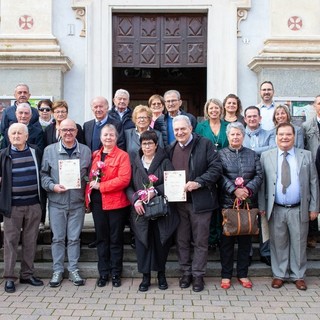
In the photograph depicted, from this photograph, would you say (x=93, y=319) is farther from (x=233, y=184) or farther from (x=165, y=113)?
(x=165, y=113)

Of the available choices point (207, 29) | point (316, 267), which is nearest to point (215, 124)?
point (316, 267)

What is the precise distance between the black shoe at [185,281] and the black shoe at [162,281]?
188 millimetres

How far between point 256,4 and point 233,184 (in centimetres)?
517

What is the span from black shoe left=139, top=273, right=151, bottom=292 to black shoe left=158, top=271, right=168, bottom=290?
0.13 m

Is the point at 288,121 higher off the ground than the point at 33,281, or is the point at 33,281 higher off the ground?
the point at 288,121

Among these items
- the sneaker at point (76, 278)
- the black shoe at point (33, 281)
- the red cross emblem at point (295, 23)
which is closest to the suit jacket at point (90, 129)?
the sneaker at point (76, 278)

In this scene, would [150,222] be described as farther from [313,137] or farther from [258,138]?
[313,137]

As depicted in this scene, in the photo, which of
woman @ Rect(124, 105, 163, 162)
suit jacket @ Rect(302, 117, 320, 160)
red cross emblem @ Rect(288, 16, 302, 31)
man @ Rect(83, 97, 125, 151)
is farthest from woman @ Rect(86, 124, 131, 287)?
red cross emblem @ Rect(288, 16, 302, 31)

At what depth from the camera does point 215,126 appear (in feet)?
20.9

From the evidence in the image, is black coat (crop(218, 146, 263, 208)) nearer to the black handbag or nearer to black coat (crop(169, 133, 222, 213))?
black coat (crop(169, 133, 222, 213))

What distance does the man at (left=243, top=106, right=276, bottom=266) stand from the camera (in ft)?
20.6

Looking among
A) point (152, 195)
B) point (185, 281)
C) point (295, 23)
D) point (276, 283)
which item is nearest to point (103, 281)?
point (185, 281)

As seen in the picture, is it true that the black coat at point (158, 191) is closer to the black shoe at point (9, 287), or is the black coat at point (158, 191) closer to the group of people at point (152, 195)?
the group of people at point (152, 195)

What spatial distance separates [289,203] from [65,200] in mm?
2661
